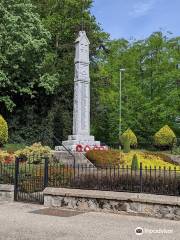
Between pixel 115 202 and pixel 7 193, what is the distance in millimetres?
4454

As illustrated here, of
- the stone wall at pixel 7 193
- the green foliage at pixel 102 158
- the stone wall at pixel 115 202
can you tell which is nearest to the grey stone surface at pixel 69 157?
the green foliage at pixel 102 158

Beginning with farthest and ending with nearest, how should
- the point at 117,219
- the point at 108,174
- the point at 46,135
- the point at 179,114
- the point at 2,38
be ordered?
the point at 179,114
the point at 46,135
the point at 2,38
the point at 108,174
the point at 117,219

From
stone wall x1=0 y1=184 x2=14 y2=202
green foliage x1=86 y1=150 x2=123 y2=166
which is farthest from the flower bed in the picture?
stone wall x1=0 y1=184 x2=14 y2=202

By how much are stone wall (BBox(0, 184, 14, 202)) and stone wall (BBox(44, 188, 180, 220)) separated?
5.79 ft

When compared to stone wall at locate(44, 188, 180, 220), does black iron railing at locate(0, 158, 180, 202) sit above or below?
above

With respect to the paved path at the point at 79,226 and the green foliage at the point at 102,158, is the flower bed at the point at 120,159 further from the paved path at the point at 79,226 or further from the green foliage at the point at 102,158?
the paved path at the point at 79,226

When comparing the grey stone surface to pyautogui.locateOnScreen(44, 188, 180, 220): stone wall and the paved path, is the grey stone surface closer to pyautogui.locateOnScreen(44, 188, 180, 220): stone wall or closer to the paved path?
pyautogui.locateOnScreen(44, 188, 180, 220): stone wall

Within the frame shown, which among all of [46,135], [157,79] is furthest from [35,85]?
[157,79]

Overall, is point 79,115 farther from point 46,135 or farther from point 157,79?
Answer: point 157,79

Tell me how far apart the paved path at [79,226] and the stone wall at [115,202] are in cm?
29

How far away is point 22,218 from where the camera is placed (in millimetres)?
11039

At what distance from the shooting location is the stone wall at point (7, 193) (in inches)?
564

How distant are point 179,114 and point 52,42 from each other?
15.2 m

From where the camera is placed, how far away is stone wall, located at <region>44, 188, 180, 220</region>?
35.2 ft
